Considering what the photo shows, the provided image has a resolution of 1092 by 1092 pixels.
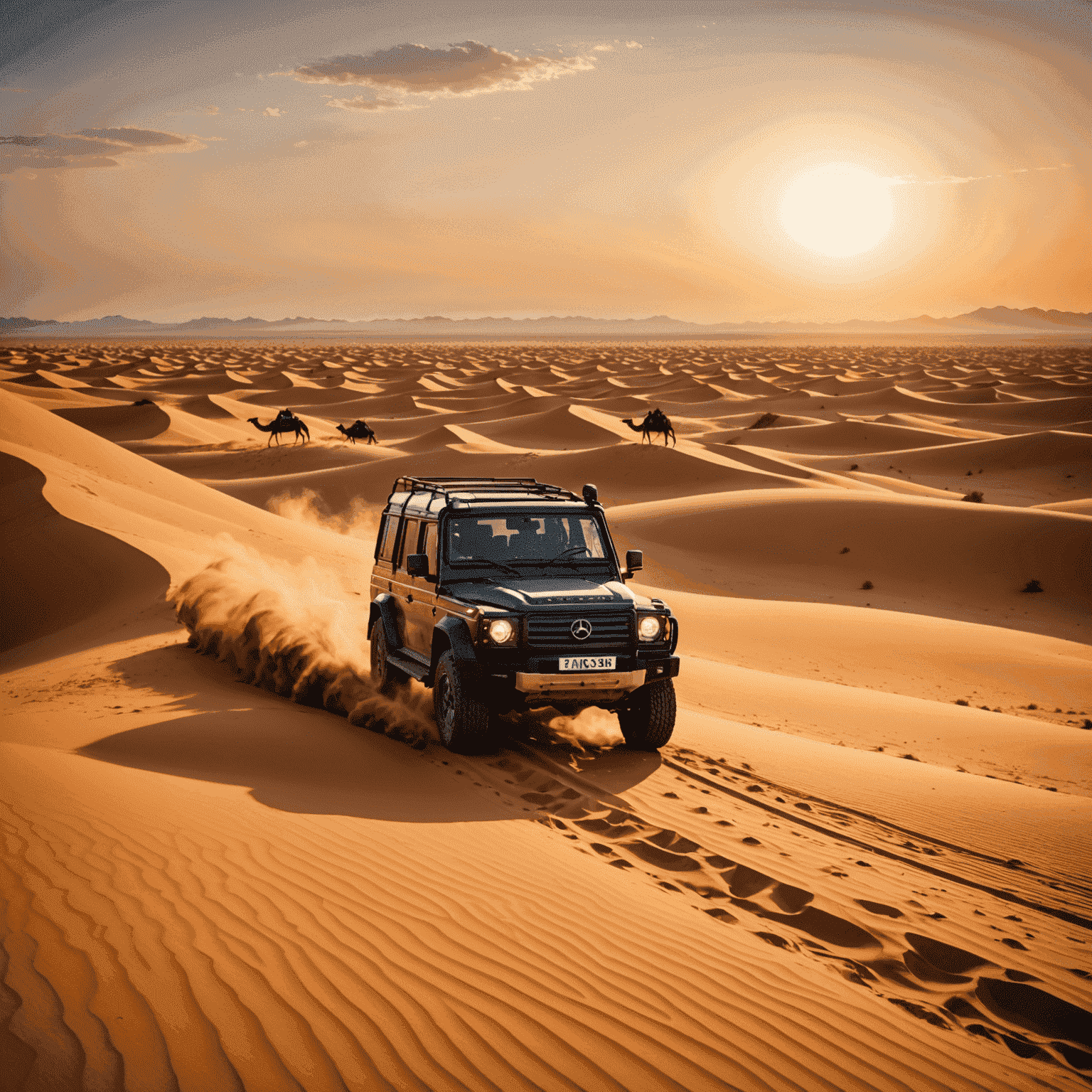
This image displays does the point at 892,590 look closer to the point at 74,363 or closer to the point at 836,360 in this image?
the point at 74,363

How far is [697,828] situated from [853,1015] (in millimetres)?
2596

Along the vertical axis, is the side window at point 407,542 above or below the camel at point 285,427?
above

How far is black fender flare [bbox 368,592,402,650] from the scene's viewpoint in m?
10.1

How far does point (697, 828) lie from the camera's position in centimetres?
716

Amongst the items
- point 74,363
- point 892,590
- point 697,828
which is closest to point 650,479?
point 892,590

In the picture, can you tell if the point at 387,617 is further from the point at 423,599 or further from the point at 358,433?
the point at 358,433

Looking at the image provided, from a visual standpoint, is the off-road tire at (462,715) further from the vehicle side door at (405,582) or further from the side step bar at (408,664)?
the vehicle side door at (405,582)

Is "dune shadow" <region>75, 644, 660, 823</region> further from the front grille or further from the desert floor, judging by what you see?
the front grille

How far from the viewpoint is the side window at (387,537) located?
10.6 m

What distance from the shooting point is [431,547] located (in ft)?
30.8

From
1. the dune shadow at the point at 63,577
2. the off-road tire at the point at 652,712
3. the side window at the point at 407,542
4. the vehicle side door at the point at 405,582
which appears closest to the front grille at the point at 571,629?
the off-road tire at the point at 652,712

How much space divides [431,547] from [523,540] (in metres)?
0.84

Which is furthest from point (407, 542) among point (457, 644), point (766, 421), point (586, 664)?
point (766, 421)

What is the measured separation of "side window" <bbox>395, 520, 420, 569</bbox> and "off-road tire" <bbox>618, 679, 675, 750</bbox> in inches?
102
